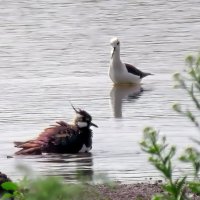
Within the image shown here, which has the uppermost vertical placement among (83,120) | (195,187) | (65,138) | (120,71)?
(195,187)

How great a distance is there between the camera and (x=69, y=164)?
37.5 feet

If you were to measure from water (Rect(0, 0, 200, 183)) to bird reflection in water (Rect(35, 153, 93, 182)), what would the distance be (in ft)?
0.04

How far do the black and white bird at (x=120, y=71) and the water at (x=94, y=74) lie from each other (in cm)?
17

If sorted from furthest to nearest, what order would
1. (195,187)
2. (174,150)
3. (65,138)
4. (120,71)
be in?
(120,71)
(65,138)
(195,187)
(174,150)

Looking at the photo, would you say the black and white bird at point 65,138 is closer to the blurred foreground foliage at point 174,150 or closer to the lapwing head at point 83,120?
the lapwing head at point 83,120

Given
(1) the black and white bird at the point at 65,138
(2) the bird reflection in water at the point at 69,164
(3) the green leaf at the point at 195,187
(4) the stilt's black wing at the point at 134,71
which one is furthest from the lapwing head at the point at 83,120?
(3) the green leaf at the point at 195,187

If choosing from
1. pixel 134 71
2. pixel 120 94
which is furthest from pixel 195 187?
pixel 134 71

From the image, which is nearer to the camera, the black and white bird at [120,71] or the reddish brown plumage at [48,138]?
the reddish brown plumage at [48,138]

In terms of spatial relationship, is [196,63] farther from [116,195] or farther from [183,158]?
[116,195]

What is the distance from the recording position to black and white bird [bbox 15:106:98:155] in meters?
12.1

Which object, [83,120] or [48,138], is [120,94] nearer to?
[83,120]

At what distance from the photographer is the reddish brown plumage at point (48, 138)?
11984mm

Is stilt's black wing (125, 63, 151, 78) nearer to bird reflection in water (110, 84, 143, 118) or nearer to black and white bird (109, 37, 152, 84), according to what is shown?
black and white bird (109, 37, 152, 84)

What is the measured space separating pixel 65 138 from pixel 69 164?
1005 millimetres
